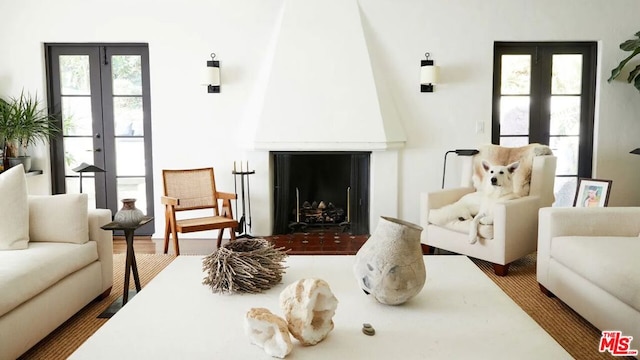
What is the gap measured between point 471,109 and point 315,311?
135 inches

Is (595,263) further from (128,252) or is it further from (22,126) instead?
(22,126)

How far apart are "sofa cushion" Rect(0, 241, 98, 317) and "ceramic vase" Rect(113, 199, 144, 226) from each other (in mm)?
292

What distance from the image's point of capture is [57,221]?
2613 mm

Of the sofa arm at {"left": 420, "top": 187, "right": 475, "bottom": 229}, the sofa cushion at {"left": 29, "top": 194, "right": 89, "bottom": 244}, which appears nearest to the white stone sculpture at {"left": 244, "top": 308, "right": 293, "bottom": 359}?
the sofa cushion at {"left": 29, "top": 194, "right": 89, "bottom": 244}

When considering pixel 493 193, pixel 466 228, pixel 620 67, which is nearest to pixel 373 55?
pixel 493 193

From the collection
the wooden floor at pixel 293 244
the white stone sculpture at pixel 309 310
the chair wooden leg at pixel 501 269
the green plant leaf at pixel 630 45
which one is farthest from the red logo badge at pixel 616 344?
the green plant leaf at pixel 630 45

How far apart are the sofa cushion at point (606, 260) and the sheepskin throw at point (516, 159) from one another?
98 cm

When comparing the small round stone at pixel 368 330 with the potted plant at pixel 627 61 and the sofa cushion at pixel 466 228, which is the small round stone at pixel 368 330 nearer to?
the sofa cushion at pixel 466 228

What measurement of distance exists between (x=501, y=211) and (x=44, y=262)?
2.73 metres

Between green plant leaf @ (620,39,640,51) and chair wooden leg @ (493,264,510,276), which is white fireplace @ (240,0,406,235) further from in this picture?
green plant leaf @ (620,39,640,51)

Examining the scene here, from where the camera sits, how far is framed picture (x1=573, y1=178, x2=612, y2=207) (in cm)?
363

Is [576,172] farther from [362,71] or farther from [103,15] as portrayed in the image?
[103,15]

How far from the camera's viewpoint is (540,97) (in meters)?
4.50

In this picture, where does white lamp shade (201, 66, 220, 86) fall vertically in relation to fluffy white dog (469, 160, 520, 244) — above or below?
above
